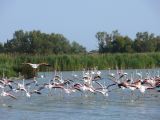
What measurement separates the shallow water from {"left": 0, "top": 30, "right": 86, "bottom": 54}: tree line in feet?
156

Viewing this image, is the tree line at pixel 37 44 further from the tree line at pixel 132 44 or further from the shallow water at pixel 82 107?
the shallow water at pixel 82 107

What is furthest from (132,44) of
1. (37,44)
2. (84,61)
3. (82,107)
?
(82,107)

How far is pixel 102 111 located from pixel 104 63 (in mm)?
23721

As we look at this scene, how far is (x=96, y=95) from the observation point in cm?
2658

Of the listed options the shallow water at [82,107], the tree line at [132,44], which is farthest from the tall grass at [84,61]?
the tree line at [132,44]

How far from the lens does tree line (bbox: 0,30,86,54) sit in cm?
7500

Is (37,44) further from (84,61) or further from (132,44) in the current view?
(84,61)

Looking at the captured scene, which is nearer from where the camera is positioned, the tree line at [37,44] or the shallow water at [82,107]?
the shallow water at [82,107]

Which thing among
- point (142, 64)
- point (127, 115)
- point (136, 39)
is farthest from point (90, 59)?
point (136, 39)

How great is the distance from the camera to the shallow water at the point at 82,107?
1931cm

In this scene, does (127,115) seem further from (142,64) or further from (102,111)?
(142,64)

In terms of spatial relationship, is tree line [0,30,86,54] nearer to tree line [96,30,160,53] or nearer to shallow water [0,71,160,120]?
tree line [96,30,160,53]

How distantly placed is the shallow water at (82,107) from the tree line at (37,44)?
47.5m

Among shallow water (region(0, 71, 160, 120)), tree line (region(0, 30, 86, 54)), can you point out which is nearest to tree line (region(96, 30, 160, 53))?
tree line (region(0, 30, 86, 54))
